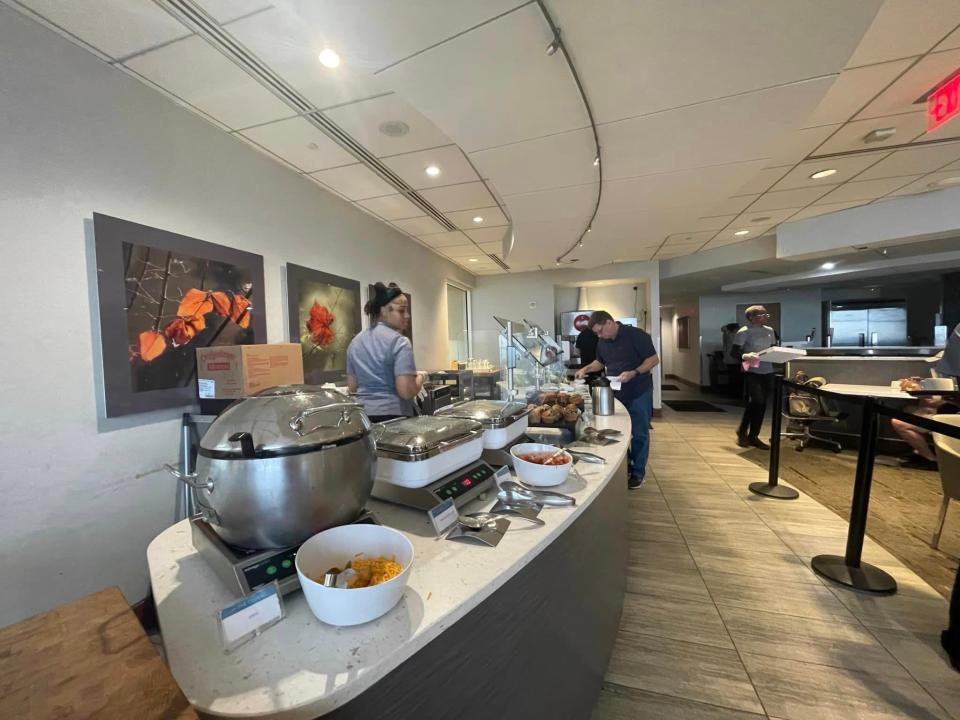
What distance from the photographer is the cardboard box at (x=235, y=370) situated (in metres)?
2.07

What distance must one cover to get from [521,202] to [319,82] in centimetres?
171

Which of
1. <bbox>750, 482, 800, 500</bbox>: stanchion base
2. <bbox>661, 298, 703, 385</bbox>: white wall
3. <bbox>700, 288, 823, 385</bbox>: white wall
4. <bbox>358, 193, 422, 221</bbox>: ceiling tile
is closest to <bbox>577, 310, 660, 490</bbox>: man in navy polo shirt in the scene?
<bbox>750, 482, 800, 500</bbox>: stanchion base

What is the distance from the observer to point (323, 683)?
52cm

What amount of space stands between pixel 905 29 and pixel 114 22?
356 cm

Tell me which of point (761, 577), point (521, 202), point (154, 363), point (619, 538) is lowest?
point (761, 577)

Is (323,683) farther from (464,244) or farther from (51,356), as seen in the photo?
(464,244)

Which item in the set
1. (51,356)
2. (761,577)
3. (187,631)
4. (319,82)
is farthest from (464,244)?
(187,631)

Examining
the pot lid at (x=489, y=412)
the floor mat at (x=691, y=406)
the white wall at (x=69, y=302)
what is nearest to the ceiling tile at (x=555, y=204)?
the pot lid at (x=489, y=412)

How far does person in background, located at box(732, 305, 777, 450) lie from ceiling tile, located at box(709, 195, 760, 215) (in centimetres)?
128

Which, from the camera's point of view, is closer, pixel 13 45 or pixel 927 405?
pixel 13 45

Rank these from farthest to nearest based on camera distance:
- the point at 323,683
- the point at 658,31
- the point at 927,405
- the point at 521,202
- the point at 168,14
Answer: the point at 521,202
the point at 927,405
the point at 168,14
the point at 658,31
the point at 323,683

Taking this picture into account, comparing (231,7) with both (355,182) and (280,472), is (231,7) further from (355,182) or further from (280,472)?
(280,472)

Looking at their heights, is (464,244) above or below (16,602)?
above

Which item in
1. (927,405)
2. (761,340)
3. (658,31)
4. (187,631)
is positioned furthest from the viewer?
(761,340)
